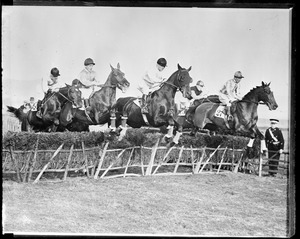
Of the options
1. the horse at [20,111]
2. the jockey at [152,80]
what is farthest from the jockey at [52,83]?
the jockey at [152,80]

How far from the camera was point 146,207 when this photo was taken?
13.9 feet

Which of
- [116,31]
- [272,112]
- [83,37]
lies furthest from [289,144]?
[83,37]

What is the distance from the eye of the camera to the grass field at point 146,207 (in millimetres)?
4238

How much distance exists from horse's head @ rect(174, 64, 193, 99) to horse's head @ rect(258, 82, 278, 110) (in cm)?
76

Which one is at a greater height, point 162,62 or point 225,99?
point 162,62

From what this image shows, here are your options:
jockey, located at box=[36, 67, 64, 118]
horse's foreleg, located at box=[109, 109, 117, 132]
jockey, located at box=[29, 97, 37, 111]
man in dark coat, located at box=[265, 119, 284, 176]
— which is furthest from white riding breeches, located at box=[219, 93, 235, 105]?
jockey, located at box=[29, 97, 37, 111]

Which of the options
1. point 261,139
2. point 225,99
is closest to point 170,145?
point 225,99

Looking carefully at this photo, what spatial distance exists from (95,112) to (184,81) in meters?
Answer: 1.00

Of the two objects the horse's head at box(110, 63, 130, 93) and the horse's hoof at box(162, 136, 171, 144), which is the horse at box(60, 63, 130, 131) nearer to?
the horse's head at box(110, 63, 130, 93)

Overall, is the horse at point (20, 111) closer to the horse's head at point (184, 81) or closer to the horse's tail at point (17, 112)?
the horse's tail at point (17, 112)

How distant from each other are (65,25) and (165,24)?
104 cm

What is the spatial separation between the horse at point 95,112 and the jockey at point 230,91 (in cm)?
103

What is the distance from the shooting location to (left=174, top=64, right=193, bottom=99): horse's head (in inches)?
167

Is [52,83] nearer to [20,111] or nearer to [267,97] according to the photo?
[20,111]
